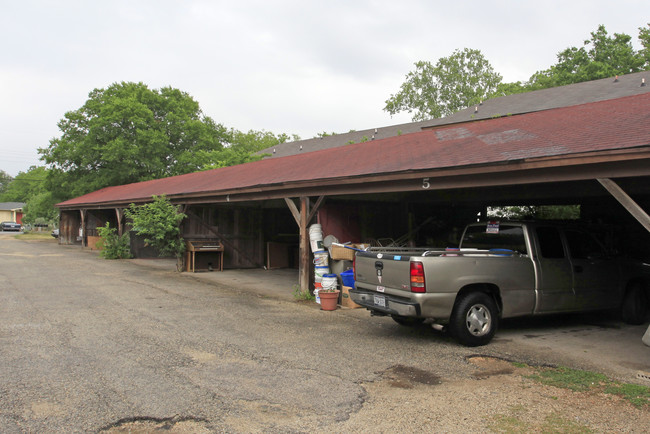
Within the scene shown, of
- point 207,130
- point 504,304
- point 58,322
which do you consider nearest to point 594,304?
point 504,304

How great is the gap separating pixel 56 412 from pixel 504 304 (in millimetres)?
5426

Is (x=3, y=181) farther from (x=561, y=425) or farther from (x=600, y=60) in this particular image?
(x=561, y=425)

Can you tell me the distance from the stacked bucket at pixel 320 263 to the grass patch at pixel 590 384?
15.7 ft

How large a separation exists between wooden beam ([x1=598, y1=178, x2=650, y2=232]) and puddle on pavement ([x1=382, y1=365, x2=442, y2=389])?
9.30 feet

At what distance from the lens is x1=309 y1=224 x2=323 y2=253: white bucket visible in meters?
9.86

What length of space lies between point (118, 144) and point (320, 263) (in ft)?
99.9

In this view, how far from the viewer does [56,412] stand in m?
3.90

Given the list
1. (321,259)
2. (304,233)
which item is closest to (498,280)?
(321,259)

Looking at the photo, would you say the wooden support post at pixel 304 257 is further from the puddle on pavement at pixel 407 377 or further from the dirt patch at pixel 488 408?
the dirt patch at pixel 488 408

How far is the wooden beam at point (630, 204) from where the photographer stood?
5066 mm

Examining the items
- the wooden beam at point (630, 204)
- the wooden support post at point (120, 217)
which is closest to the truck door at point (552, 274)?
the wooden beam at point (630, 204)

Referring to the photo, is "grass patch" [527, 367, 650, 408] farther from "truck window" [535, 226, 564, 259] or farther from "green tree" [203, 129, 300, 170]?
"green tree" [203, 129, 300, 170]

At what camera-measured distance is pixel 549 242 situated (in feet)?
23.0

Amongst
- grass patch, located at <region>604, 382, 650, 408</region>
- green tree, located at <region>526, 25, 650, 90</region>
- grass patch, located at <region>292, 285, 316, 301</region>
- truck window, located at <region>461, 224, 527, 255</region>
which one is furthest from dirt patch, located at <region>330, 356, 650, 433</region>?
green tree, located at <region>526, 25, 650, 90</region>
